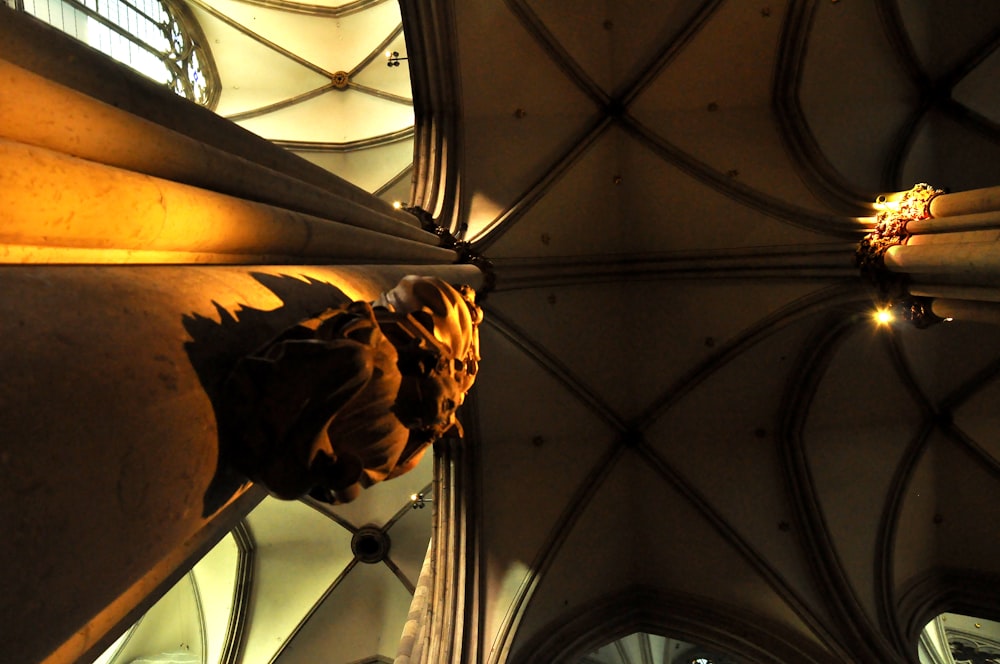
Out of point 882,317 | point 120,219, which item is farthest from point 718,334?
point 120,219

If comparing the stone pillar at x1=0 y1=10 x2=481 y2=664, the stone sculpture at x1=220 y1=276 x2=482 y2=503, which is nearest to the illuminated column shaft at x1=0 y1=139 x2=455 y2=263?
the stone pillar at x1=0 y1=10 x2=481 y2=664

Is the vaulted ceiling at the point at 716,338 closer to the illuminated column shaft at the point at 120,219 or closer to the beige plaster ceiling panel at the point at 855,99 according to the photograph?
the beige plaster ceiling panel at the point at 855,99

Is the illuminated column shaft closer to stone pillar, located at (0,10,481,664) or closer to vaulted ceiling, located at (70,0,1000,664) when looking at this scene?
stone pillar, located at (0,10,481,664)

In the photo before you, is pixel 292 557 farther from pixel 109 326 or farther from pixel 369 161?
pixel 109 326

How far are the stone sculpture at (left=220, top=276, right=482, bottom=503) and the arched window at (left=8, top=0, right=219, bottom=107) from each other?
30.9 ft

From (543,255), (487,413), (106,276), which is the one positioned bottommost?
(106,276)

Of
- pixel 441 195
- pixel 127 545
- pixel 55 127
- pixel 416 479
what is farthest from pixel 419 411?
pixel 416 479

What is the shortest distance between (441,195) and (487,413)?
3279mm

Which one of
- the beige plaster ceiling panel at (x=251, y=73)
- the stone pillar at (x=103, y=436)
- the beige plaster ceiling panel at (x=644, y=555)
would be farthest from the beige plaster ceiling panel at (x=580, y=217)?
the stone pillar at (x=103, y=436)

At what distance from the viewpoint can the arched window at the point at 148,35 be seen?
941 cm

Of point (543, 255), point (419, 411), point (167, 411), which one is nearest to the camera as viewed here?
point (167, 411)

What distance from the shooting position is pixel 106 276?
169cm

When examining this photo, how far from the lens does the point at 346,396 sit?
1847 millimetres

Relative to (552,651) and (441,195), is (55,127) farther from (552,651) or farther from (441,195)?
(552,651)
